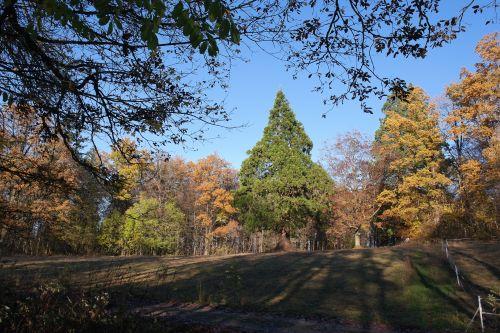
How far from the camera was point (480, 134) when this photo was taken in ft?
77.4

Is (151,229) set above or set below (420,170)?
below

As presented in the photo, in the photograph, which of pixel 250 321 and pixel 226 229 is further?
pixel 226 229

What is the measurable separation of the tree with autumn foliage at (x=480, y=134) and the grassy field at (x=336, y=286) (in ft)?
12.7

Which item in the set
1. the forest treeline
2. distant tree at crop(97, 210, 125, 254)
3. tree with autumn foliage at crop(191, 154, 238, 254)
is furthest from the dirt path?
tree with autumn foliage at crop(191, 154, 238, 254)

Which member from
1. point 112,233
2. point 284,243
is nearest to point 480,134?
point 284,243

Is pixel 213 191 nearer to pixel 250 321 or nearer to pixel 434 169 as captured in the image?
pixel 434 169

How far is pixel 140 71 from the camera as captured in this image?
599cm

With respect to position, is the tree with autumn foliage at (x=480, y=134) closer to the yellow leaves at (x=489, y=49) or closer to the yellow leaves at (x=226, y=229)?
the yellow leaves at (x=489, y=49)

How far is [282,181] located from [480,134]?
42.4 feet

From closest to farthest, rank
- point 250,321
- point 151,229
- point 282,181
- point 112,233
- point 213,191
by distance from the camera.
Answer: point 250,321 → point 282,181 → point 151,229 → point 112,233 → point 213,191

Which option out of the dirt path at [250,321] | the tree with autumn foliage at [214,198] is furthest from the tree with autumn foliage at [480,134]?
the tree with autumn foliage at [214,198]

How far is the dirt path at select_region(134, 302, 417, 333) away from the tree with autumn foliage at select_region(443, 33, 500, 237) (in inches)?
626

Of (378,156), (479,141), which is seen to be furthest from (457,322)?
(378,156)

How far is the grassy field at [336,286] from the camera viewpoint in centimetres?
1004
